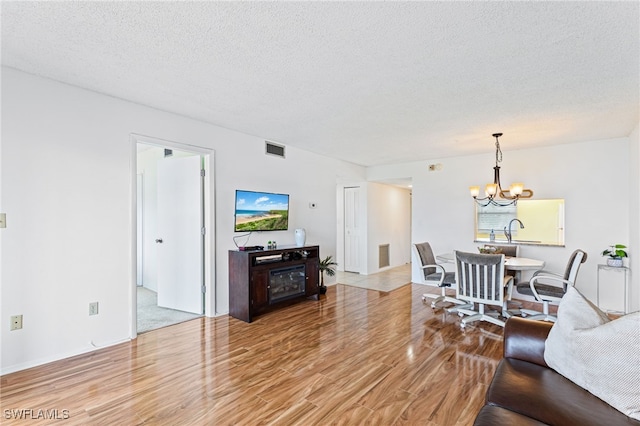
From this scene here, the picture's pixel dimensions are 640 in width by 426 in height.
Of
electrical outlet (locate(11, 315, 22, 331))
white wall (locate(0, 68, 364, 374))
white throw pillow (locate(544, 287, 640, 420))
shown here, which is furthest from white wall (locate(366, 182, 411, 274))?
electrical outlet (locate(11, 315, 22, 331))

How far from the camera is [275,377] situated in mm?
2486

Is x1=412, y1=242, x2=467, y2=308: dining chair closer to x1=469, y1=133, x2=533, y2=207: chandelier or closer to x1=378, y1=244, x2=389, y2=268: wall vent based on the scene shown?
x1=469, y1=133, x2=533, y2=207: chandelier

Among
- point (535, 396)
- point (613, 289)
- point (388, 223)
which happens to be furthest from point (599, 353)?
point (388, 223)

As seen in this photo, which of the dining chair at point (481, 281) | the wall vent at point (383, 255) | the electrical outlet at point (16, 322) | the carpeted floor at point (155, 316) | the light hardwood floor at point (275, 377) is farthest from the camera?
the wall vent at point (383, 255)

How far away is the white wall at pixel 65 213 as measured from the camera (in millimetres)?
2561

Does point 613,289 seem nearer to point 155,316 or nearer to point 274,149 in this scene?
point 274,149

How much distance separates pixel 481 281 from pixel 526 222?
2.24 metres

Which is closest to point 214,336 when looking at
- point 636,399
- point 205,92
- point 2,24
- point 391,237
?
point 205,92

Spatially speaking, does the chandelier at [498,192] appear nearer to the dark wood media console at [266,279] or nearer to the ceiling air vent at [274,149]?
the dark wood media console at [266,279]

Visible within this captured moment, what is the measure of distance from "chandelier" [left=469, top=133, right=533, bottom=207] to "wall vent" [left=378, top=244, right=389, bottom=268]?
2.53 metres

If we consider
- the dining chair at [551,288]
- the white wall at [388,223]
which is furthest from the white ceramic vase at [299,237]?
the dining chair at [551,288]

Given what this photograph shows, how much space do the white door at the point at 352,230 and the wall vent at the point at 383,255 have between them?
0.55 meters

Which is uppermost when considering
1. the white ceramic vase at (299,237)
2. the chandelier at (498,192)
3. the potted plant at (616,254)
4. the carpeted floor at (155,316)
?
the chandelier at (498,192)

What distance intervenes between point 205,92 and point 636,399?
11.7 feet
